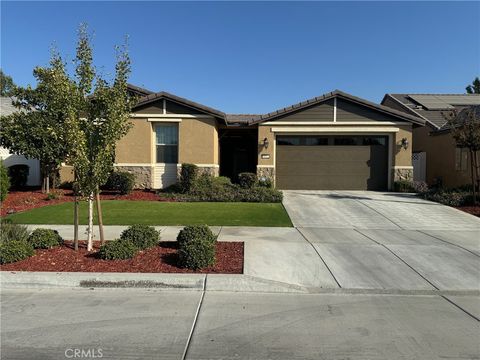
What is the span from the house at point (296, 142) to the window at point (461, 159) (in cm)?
235

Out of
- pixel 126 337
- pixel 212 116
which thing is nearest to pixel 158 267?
pixel 126 337

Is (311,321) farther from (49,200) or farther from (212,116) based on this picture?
(212,116)

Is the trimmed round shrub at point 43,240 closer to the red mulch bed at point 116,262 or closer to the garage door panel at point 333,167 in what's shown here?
the red mulch bed at point 116,262

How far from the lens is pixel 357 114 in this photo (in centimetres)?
1836

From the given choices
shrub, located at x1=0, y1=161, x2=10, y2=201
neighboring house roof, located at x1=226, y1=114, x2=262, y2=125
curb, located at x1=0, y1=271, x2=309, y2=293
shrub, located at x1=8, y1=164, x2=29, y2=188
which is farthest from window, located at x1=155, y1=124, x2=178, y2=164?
curb, located at x1=0, y1=271, x2=309, y2=293

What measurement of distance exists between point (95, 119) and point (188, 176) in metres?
9.02

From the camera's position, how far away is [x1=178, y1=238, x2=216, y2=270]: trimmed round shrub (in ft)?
20.8

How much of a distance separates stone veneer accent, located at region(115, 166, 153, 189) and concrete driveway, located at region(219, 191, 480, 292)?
23.2ft

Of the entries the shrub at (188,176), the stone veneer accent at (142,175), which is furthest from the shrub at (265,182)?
the stone veneer accent at (142,175)

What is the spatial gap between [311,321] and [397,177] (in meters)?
15.2

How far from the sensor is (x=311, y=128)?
1838cm

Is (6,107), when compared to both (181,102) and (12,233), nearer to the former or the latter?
(181,102)

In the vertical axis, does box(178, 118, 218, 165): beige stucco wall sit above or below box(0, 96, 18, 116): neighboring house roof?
below

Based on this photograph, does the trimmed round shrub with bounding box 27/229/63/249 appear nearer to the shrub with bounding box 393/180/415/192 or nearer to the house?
the house
